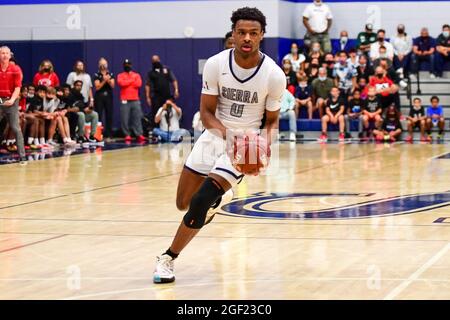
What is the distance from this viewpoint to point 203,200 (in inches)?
310

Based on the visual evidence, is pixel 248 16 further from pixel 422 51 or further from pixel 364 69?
pixel 422 51

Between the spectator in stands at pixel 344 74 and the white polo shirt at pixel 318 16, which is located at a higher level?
the white polo shirt at pixel 318 16

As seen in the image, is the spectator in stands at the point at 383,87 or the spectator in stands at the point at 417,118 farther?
the spectator in stands at the point at 383,87

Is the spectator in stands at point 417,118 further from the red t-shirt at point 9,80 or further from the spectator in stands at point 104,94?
the red t-shirt at point 9,80

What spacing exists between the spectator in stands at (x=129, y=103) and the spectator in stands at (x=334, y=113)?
4877 mm

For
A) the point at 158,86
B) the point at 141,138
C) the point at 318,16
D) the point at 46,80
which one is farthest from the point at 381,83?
the point at 46,80

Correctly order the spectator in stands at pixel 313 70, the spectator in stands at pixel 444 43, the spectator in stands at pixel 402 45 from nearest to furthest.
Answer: the spectator in stands at pixel 313 70 → the spectator in stands at pixel 444 43 → the spectator in stands at pixel 402 45

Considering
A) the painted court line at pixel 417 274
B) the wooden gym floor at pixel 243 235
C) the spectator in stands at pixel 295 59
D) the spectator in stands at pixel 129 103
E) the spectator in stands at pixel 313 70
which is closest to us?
the painted court line at pixel 417 274

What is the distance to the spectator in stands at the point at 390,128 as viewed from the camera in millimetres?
26497

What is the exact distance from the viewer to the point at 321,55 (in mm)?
29266

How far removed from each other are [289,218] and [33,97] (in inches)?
497

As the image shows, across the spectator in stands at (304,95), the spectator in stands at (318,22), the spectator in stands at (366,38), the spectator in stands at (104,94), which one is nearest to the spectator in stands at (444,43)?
the spectator in stands at (366,38)

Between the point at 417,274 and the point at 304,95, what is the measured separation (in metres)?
20.3

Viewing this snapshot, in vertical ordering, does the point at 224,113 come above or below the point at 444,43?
below
